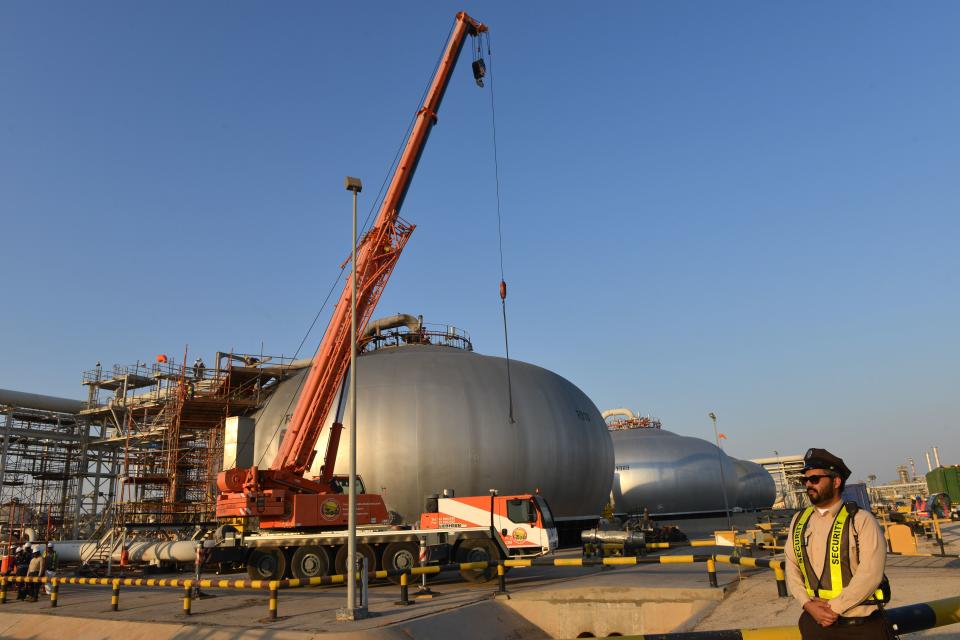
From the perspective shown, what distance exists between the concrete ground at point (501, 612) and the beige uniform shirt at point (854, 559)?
746 centimetres

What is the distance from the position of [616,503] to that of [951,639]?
6218cm

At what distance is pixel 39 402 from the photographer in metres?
48.5

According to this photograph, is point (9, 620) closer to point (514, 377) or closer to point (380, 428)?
point (380, 428)

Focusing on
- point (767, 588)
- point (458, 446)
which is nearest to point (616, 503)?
point (458, 446)

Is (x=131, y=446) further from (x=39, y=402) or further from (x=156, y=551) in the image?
(x=156, y=551)

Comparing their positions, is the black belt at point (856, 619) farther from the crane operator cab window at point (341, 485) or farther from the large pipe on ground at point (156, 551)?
the large pipe on ground at point (156, 551)

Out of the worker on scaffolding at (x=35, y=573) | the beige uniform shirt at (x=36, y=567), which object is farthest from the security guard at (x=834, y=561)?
the beige uniform shirt at (x=36, y=567)

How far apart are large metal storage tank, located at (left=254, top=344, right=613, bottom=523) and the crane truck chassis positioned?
10612mm

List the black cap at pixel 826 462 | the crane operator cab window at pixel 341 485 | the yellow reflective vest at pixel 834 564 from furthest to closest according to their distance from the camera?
the crane operator cab window at pixel 341 485, the black cap at pixel 826 462, the yellow reflective vest at pixel 834 564

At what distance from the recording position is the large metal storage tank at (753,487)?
8594 cm

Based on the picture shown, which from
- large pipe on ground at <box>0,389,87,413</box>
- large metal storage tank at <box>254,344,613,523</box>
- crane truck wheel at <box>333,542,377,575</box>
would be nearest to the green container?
large metal storage tank at <box>254,344,613,523</box>

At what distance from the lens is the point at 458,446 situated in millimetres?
34875

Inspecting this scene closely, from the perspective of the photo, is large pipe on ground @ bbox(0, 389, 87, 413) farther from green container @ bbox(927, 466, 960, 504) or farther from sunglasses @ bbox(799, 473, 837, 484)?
green container @ bbox(927, 466, 960, 504)

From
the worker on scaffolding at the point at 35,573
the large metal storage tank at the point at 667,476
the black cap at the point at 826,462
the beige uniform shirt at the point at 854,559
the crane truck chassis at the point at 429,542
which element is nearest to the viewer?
the beige uniform shirt at the point at 854,559
